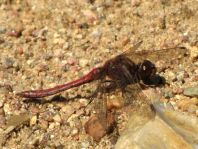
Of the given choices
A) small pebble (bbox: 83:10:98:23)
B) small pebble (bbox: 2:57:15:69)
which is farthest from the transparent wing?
small pebble (bbox: 2:57:15:69)

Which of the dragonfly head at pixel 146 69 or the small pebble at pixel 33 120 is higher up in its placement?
the dragonfly head at pixel 146 69

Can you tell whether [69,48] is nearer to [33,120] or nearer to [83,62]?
[83,62]

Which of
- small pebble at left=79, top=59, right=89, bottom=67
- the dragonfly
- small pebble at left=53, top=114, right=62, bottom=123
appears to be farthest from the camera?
small pebble at left=79, top=59, right=89, bottom=67

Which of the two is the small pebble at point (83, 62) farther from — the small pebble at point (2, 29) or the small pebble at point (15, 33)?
the small pebble at point (2, 29)

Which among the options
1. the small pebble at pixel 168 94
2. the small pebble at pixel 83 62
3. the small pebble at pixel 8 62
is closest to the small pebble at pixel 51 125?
the small pebble at pixel 83 62

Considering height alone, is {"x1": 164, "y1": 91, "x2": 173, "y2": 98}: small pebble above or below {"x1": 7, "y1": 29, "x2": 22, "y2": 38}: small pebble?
below

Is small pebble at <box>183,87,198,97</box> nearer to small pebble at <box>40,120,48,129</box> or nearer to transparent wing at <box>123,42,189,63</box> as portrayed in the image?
transparent wing at <box>123,42,189,63</box>

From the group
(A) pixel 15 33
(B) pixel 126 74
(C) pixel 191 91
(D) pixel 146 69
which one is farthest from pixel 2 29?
(C) pixel 191 91

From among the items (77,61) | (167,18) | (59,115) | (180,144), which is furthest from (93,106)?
(167,18)
